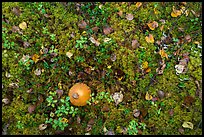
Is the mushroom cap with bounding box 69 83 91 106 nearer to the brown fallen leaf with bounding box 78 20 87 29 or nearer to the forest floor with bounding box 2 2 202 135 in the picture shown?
the forest floor with bounding box 2 2 202 135

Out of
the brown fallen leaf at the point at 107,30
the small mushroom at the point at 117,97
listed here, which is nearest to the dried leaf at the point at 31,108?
the small mushroom at the point at 117,97

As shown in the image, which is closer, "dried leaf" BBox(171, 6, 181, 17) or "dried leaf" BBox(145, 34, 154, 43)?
"dried leaf" BBox(145, 34, 154, 43)

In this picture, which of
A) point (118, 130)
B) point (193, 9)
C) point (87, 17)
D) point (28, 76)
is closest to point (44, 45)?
point (28, 76)

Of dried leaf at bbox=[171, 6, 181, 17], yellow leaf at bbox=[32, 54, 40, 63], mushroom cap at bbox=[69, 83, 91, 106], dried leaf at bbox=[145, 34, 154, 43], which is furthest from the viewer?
dried leaf at bbox=[171, 6, 181, 17]

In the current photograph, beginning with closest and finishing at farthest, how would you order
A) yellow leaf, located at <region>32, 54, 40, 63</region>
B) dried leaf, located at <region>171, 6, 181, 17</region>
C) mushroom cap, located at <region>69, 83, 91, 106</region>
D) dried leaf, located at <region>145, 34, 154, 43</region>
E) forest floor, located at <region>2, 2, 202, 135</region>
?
mushroom cap, located at <region>69, 83, 91, 106</region>
forest floor, located at <region>2, 2, 202, 135</region>
yellow leaf, located at <region>32, 54, 40, 63</region>
dried leaf, located at <region>145, 34, 154, 43</region>
dried leaf, located at <region>171, 6, 181, 17</region>

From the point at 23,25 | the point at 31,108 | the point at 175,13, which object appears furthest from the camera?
the point at 175,13

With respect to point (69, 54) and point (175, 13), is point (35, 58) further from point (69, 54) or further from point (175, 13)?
point (175, 13)

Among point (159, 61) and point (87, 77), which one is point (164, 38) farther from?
point (87, 77)

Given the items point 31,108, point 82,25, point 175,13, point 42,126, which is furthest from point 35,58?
point 175,13

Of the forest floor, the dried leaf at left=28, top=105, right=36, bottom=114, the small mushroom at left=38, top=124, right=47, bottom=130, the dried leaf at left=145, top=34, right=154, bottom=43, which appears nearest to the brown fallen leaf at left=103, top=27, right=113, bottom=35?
the forest floor
